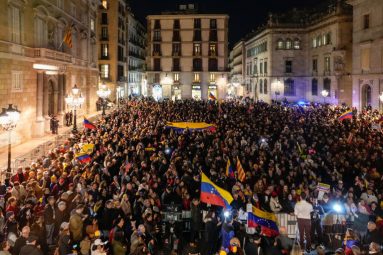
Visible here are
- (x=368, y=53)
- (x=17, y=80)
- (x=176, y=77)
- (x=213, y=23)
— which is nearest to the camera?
(x=17, y=80)

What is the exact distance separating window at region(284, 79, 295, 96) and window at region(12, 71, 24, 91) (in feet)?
157

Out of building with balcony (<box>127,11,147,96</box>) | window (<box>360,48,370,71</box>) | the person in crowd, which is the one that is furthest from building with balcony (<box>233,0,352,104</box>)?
the person in crowd

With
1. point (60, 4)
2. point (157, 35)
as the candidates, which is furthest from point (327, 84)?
point (60, 4)

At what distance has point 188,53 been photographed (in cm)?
7900

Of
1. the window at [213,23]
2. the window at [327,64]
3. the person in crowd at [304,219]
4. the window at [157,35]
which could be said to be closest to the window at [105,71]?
the window at [157,35]

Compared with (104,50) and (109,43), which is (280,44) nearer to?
(109,43)

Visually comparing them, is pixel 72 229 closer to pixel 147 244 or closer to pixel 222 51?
pixel 147 244

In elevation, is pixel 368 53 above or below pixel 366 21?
below

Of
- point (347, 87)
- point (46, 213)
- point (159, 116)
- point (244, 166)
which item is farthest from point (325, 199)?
point (347, 87)

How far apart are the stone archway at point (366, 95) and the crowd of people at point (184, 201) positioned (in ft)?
86.6

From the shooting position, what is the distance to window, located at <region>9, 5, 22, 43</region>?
26.0 metres

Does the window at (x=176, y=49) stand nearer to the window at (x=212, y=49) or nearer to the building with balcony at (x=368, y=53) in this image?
the window at (x=212, y=49)

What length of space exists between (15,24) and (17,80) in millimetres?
3444

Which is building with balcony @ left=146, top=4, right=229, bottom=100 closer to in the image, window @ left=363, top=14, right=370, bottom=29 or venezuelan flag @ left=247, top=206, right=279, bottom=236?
window @ left=363, top=14, right=370, bottom=29
